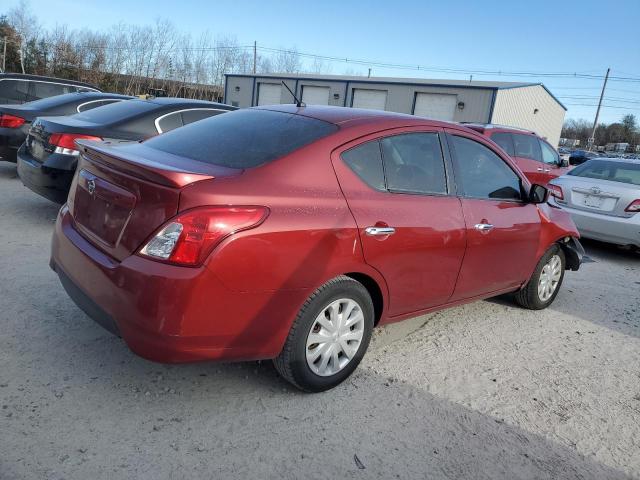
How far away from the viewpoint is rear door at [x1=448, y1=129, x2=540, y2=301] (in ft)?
12.5

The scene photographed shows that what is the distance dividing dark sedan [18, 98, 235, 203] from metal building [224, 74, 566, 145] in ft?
80.3

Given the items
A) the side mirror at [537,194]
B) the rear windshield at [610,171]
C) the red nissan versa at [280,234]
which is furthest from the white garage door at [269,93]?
the red nissan versa at [280,234]

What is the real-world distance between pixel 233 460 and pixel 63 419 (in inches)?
34.8

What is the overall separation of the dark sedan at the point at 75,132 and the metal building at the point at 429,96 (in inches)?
964

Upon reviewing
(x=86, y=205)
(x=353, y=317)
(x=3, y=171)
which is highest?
(x=86, y=205)

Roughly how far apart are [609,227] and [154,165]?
669 cm

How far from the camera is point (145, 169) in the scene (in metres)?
2.58

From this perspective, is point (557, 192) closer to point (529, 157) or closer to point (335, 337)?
point (529, 157)

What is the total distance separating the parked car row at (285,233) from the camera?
2453 millimetres

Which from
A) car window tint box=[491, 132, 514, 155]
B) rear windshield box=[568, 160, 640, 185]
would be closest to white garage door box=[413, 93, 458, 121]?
car window tint box=[491, 132, 514, 155]

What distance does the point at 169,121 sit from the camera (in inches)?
252

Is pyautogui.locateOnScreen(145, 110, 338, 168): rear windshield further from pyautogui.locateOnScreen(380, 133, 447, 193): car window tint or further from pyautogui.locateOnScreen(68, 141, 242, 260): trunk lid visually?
pyautogui.locateOnScreen(380, 133, 447, 193): car window tint

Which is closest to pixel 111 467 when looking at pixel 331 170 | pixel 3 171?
pixel 331 170

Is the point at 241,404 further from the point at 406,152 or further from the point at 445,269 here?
the point at 406,152
